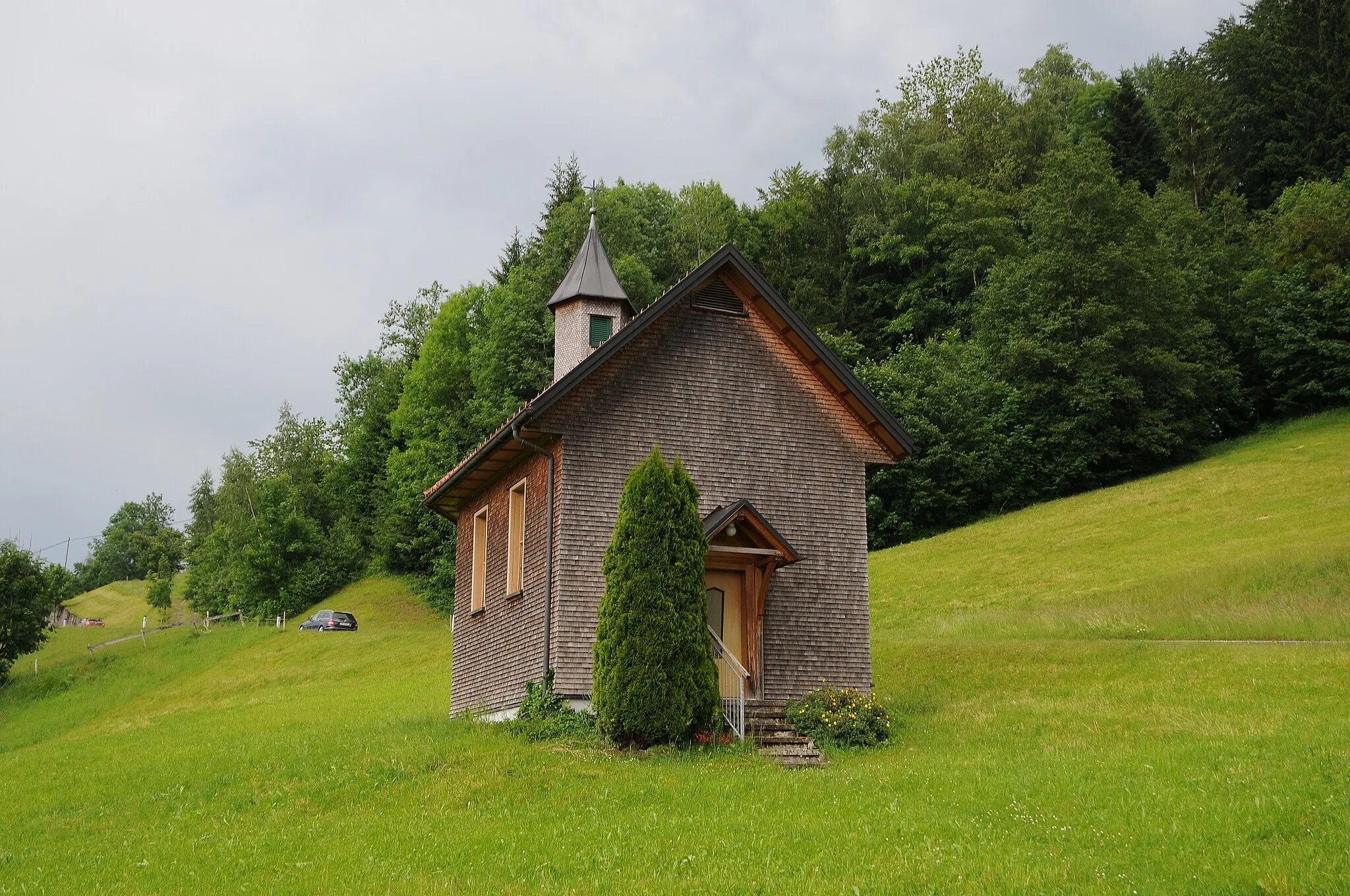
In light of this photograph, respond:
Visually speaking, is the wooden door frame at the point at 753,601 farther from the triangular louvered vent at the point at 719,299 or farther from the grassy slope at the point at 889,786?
the triangular louvered vent at the point at 719,299

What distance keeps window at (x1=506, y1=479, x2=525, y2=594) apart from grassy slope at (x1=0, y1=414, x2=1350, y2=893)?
8.99ft

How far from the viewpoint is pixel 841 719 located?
59.1ft

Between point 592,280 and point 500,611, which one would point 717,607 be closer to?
point 500,611

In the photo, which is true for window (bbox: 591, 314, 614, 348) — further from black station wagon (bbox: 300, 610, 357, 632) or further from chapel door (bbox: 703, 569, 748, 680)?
black station wagon (bbox: 300, 610, 357, 632)

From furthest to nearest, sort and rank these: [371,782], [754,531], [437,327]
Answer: [437,327] → [754,531] → [371,782]

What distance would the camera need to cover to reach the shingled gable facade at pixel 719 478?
63.4 ft

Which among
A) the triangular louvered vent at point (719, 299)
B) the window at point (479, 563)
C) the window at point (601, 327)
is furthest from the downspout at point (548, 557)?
the window at point (601, 327)

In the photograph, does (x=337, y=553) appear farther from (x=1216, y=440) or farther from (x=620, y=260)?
(x=1216, y=440)

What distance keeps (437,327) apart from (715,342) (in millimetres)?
50481

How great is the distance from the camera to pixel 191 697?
1614 inches

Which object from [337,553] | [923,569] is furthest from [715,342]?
[337,553]

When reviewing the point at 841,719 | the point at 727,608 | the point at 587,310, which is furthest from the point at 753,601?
the point at 587,310

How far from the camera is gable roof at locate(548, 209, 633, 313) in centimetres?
2366

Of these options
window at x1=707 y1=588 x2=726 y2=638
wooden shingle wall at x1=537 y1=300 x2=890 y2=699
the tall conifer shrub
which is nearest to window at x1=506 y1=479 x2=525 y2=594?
wooden shingle wall at x1=537 y1=300 x2=890 y2=699
